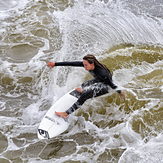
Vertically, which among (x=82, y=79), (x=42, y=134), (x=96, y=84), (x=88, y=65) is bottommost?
(x=42, y=134)

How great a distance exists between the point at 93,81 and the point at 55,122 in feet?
4.88

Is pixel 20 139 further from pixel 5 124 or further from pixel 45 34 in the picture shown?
pixel 45 34

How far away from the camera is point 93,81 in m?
4.91

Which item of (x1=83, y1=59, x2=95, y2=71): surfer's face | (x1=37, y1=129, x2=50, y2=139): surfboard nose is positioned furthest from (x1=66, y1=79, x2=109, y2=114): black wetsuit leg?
(x1=37, y1=129, x2=50, y2=139): surfboard nose

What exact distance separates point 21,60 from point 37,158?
4.00m

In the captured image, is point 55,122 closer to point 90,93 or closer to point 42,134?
point 42,134

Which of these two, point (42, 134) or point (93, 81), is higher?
point (93, 81)

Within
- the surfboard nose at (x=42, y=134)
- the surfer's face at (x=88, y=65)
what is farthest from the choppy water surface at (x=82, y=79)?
the surfer's face at (x=88, y=65)

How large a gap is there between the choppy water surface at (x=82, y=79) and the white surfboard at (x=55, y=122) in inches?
7.6

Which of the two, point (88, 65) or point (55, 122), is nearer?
point (88, 65)

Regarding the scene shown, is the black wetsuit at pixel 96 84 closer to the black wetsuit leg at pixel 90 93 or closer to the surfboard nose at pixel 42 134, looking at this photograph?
the black wetsuit leg at pixel 90 93

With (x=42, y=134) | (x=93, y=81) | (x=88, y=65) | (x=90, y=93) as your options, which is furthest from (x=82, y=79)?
(x=42, y=134)

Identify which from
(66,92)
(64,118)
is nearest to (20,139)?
(64,118)

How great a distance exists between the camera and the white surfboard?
4.28 meters
